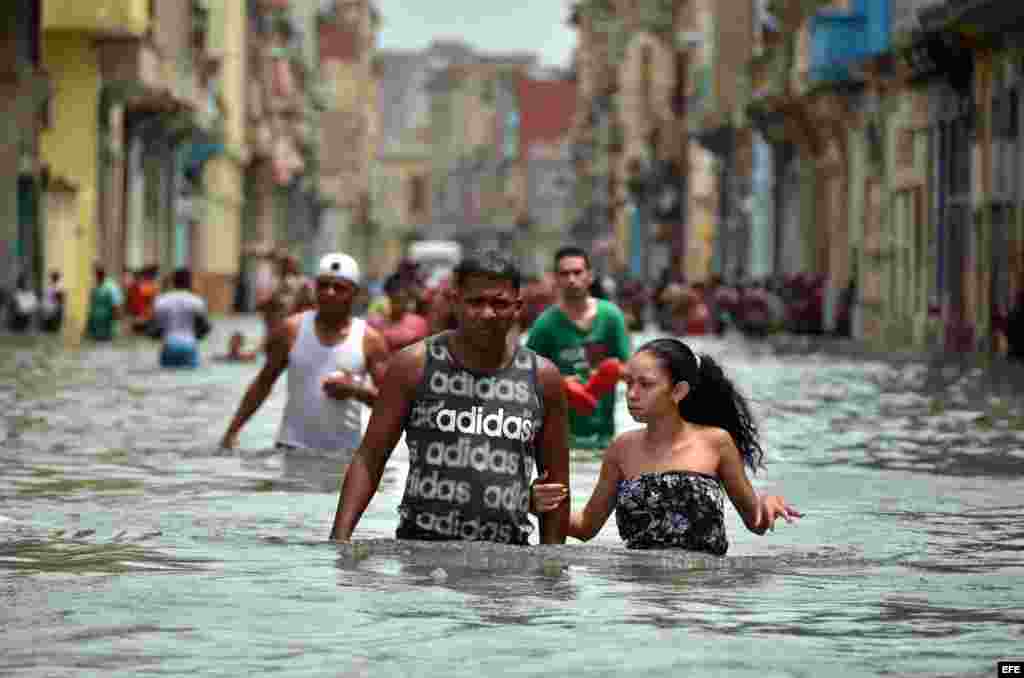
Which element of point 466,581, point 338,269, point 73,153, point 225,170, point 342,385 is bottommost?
point 466,581

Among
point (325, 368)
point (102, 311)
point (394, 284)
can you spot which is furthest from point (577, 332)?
point (102, 311)

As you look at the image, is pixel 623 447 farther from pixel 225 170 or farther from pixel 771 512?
pixel 225 170

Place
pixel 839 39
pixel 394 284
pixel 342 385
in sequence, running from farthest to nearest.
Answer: pixel 839 39 → pixel 394 284 → pixel 342 385

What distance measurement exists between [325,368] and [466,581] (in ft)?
17.1

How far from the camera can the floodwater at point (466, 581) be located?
319 inches

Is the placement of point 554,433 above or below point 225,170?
below

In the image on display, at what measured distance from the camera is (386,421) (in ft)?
30.0

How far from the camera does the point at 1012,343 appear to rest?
126ft

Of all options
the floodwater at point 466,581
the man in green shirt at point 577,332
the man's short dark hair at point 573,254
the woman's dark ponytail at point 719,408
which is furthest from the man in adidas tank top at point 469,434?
the man in green shirt at point 577,332

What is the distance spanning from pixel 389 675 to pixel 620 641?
1070 millimetres

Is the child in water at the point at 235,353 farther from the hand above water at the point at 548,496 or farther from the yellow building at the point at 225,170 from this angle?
the yellow building at the point at 225,170

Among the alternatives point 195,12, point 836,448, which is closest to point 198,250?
point 195,12

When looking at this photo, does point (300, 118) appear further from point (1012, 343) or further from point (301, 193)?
point (1012, 343)

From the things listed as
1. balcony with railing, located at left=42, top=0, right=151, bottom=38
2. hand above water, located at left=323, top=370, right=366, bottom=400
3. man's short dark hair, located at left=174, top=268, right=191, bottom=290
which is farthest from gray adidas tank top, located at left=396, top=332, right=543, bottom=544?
balcony with railing, located at left=42, top=0, right=151, bottom=38
